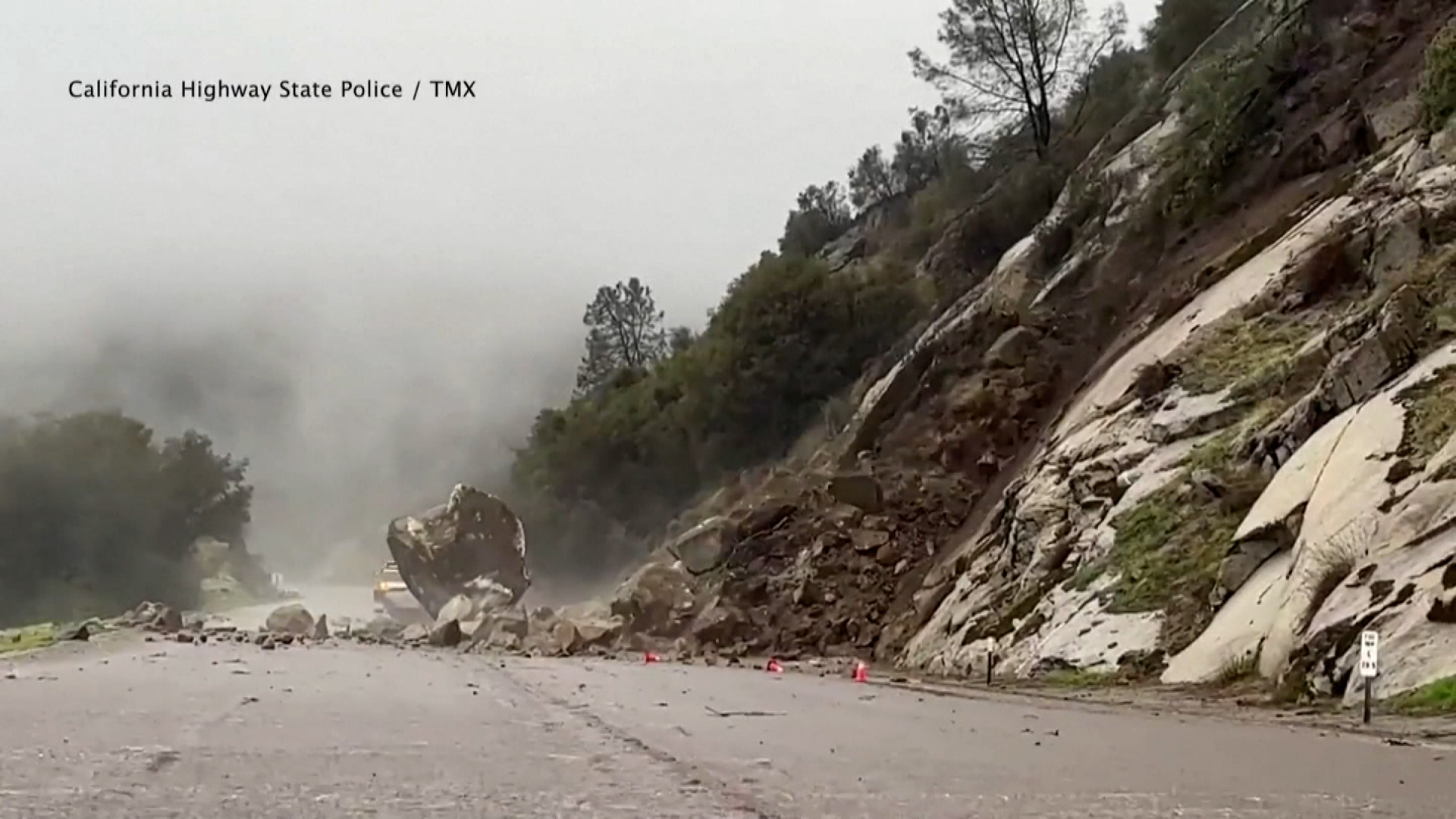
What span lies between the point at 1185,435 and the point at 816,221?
209ft

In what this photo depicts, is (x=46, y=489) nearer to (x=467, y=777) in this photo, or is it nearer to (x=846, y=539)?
(x=846, y=539)

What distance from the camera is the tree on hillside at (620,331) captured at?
8994cm

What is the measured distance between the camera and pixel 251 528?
97125mm

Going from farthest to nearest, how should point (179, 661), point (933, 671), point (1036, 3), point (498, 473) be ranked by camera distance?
point (498, 473) < point (1036, 3) < point (933, 671) < point (179, 661)

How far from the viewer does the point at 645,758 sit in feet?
31.3

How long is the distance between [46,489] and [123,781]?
2535 inches

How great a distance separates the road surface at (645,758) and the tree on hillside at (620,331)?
241 feet

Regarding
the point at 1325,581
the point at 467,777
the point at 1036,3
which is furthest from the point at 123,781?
the point at 1036,3

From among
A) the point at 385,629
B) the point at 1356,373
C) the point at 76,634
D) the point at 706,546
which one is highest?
the point at 1356,373

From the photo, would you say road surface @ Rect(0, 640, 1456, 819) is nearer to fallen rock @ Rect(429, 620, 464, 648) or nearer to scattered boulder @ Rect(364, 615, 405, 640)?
fallen rock @ Rect(429, 620, 464, 648)

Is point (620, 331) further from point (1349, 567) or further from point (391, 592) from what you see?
point (1349, 567)

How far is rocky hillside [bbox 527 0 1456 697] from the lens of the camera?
16625 millimetres

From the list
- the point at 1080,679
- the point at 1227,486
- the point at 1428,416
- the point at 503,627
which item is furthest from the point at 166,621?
the point at 1428,416

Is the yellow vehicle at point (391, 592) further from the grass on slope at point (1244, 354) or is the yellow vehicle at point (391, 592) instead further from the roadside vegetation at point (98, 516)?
the grass on slope at point (1244, 354)
